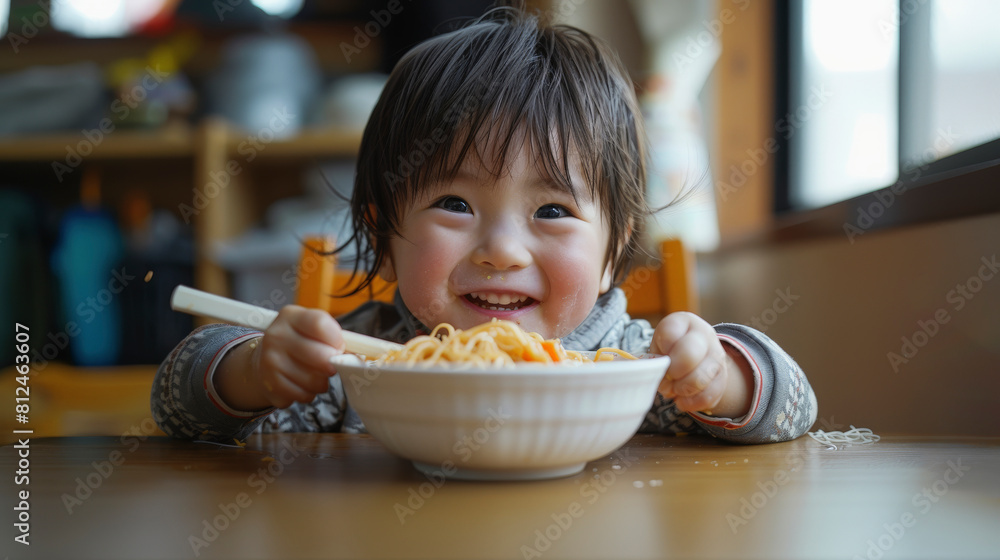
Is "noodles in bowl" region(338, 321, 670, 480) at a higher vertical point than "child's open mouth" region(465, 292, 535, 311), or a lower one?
lower

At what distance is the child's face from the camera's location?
78 cm

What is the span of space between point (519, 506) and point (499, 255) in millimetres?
340

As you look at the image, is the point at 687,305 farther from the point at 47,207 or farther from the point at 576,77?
the point at 47,207

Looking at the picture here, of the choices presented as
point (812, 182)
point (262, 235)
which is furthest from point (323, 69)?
point (812, 182)

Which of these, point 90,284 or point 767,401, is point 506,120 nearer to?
point 767,401

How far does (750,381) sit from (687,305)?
47 centimetres
